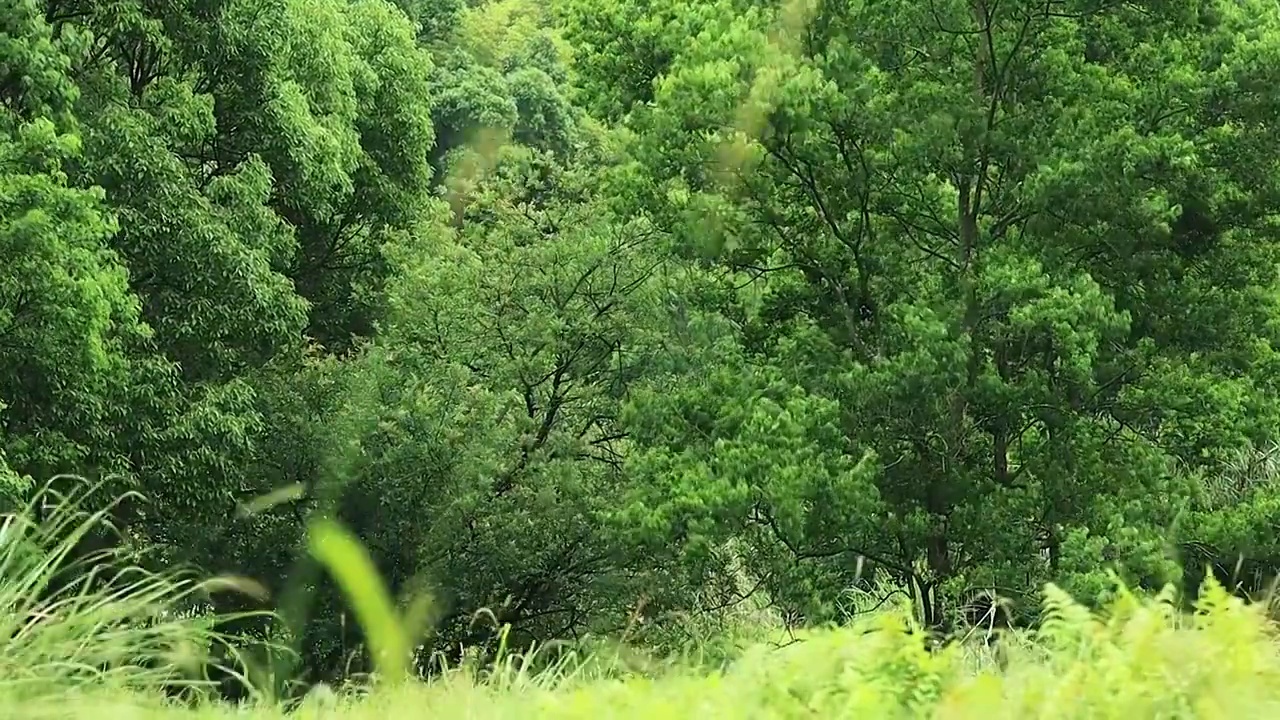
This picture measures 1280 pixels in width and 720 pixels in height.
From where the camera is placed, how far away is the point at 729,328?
531 inches

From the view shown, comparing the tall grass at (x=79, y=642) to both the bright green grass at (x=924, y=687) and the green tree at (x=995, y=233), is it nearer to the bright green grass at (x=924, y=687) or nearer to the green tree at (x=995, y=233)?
the bright green grass at (x=924, y=687)

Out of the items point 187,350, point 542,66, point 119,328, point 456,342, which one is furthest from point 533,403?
point 542,66

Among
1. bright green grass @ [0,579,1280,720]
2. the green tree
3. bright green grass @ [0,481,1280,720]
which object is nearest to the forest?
the green tree

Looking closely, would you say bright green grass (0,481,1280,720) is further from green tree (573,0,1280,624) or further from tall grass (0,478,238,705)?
green tree (573,0,1280,624)

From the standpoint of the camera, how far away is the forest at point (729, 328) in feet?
35.2

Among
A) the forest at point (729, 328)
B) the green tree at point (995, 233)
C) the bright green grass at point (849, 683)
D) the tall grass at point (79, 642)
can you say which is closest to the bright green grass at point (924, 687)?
the bright green grass at point (849, 683)

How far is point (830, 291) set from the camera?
476 inches

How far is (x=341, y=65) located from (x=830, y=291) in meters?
8.05

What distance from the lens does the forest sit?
10.7m

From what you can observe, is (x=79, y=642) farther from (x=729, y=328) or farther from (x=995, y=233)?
(x=729, y=328)

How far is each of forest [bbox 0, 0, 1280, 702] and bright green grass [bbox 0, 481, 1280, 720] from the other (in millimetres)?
5768

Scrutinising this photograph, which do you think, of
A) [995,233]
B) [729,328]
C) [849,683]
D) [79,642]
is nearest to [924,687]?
[849,683]

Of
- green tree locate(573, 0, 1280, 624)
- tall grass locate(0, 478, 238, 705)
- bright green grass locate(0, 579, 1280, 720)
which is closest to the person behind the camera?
bright green grass locate(0, 579, 1280, 720)

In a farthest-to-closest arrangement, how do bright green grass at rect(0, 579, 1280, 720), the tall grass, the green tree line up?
the green tree, the tall grass, bright green grass at rect(0, 579, 1280, 720)
